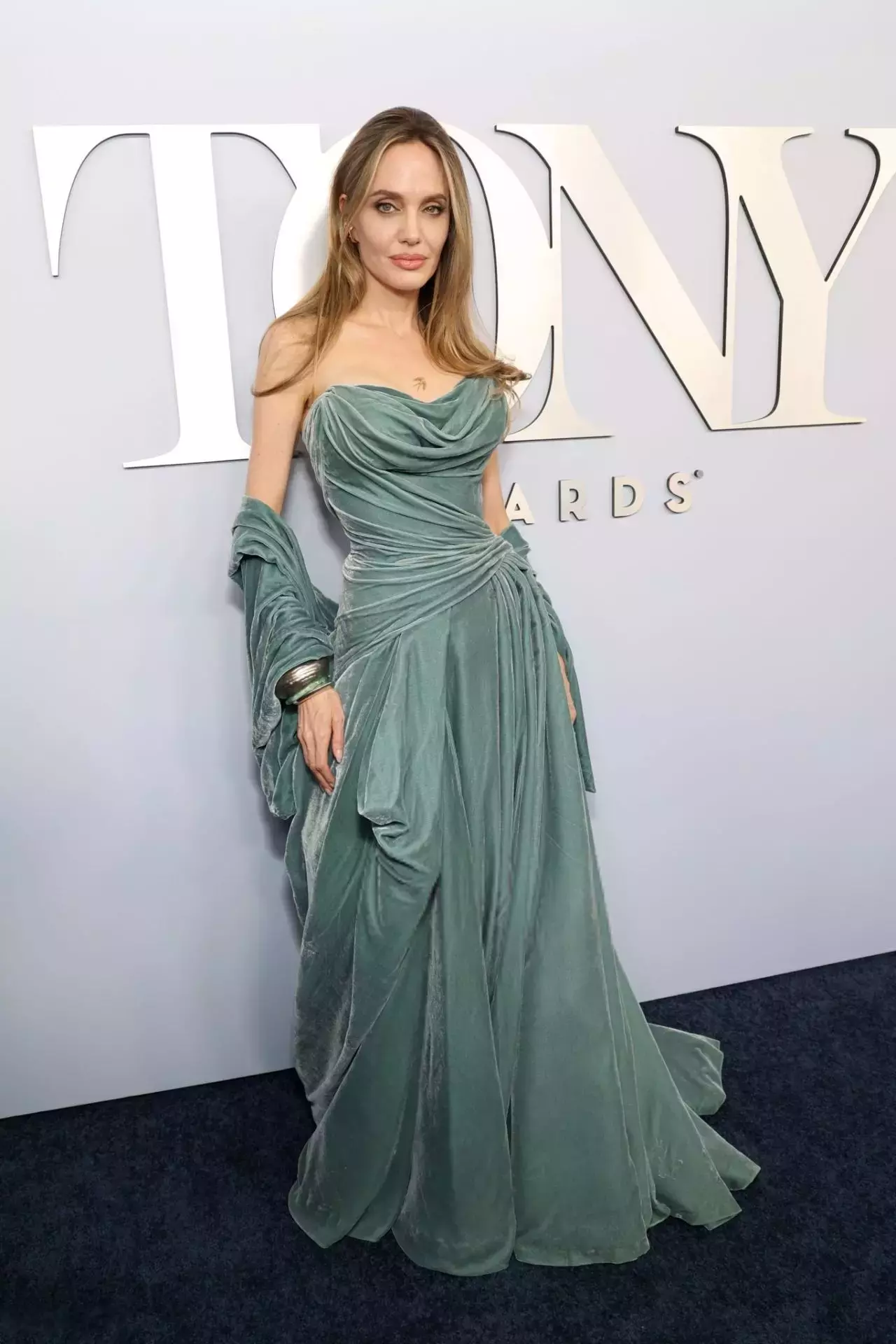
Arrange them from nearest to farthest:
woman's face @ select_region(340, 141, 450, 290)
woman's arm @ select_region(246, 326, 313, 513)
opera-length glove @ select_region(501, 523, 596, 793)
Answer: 1. woman's face @ select_region(340, 141, 450, 290)
2. woman's arm @ select_region(246, 326, 313, 513)
3. opera-length glove @ select_region(501, 523, 596, 793)

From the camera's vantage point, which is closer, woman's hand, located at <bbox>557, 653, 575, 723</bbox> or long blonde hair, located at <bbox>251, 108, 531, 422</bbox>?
long blonde hair, located at <bbox>251, 108, 531, 422</bbox>

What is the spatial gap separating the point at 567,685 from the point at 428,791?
38cm

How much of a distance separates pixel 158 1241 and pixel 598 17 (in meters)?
2.29

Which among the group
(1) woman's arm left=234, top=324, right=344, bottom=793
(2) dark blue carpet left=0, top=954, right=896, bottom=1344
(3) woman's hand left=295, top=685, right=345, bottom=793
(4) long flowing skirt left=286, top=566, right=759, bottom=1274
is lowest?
(2) dark blue carpet left=0, top=954, right=896, bottom=1344

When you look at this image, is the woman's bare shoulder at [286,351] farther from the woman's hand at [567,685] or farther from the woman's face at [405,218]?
the woman's hand at [567,685]

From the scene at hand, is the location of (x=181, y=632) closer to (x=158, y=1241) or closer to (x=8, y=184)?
(x=8, y=184)

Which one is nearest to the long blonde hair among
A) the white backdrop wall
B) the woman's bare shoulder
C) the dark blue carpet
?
the woman's bare shoulder

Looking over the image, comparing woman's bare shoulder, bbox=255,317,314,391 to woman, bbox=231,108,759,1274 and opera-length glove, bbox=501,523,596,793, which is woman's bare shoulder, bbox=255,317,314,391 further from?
opera-length glove, bbox=501,523,596,793

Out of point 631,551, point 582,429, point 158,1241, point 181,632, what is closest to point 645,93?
point 582,429

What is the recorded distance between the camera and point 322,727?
1.64 m

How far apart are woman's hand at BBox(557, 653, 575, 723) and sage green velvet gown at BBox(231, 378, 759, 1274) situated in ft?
0.14

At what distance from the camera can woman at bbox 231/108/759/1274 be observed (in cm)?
159

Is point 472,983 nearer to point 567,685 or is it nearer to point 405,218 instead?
point 567,685

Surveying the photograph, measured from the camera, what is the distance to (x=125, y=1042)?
212cm
